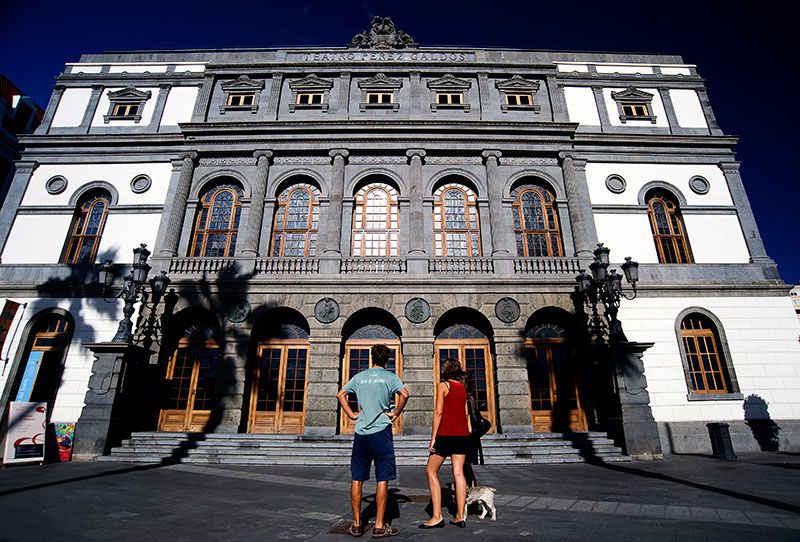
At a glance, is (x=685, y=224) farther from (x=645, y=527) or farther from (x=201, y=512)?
(x=201, y=512)

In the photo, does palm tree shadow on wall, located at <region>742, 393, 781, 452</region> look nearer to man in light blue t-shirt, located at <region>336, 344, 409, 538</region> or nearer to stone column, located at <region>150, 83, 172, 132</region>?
man in light blue t-shirt, located at <region>336, 344, 409, 538</region>

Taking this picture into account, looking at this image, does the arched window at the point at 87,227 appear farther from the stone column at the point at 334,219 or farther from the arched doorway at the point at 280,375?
the stone column at the point at 334,219

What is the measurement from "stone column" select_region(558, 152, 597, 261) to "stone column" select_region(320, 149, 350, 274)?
945cm

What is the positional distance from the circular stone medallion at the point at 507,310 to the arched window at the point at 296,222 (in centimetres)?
762

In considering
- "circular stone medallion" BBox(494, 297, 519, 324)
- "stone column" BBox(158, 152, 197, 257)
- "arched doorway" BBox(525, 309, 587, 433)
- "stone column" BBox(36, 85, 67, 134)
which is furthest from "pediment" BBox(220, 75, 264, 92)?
"arched doorway" BBox(525, 309, 587, 433)

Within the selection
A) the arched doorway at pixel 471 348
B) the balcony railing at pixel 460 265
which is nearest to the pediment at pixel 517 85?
the balcony railing at pixel 460 265

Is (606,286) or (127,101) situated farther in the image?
(127,101)

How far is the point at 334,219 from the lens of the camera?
50.5 feet

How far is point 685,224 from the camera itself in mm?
15922

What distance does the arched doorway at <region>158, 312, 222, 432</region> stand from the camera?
13359 mm

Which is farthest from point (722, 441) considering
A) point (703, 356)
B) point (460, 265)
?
point (460, 265)

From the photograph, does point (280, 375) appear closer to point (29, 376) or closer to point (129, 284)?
point (129, 284)

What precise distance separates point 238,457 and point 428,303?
766 centimetres

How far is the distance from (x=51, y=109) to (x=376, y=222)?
16.2 metres
